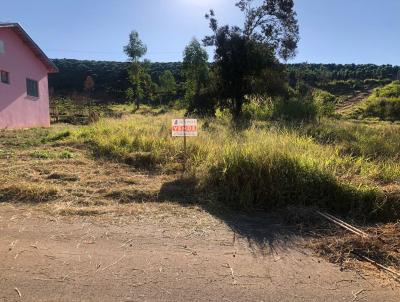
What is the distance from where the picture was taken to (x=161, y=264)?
4320 mm

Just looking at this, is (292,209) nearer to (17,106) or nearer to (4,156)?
(4,156)

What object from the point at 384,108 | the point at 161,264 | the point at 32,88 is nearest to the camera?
the point at 161,264

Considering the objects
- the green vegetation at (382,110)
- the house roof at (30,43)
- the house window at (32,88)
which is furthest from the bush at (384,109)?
the house window at (32,88)

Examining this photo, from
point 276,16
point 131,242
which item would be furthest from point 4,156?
point 276,16

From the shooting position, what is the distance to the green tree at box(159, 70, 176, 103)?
54906 millimetres

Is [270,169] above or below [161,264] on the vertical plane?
above

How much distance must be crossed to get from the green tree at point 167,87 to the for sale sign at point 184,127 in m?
47.7

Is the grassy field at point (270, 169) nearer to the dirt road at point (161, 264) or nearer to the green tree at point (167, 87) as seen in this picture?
the dirt road at point (161, 264)

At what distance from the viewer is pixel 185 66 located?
42.8 m

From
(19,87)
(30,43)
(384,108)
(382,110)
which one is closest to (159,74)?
(384,108)

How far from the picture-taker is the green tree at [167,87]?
54.9 m

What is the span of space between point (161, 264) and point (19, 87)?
1694cm

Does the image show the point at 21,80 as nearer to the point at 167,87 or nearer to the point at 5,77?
the point at 5,77

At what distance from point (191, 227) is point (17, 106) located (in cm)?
1567
